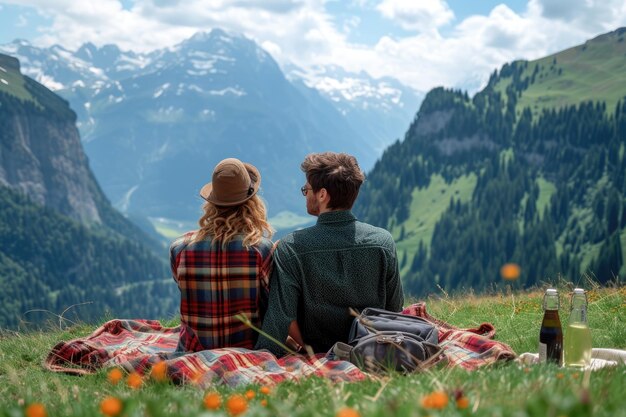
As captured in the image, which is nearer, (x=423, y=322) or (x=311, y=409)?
(x=311, y=409)

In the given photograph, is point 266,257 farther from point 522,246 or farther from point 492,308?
point 522,246

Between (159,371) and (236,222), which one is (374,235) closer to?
(236,222)

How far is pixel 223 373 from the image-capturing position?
6.48 metres

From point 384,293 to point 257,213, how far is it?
176cm

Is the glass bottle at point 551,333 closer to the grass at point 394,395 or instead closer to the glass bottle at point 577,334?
the glass bottle at point 577,334

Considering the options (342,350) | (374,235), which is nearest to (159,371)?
(342,350)

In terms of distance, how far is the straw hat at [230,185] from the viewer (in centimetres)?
756

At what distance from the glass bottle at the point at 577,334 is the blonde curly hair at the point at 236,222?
11.0 ft

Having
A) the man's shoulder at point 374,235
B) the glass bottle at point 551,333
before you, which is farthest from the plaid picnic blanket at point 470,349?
the man's shoulder at point 374,235

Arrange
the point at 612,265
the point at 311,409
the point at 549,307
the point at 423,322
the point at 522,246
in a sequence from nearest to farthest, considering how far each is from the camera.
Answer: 1. the point at 311,409
2. the point at 549,307
3. the point at 423,322
4. the point at 612,265
5. the point at 522,246

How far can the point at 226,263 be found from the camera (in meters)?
7.72

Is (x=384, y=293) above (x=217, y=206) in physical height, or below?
below

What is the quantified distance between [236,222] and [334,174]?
1421 mm

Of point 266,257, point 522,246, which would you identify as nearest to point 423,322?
point 266,257
